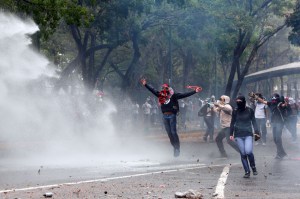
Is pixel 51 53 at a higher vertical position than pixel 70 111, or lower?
higher

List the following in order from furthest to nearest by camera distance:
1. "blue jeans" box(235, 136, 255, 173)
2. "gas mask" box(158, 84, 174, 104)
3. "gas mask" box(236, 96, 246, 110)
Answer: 1. "gas mask" box(158, 84, 174, 104)
2. "gas mask" box(236, 96, 246, 110)
3. "blue jeans" box(235, 136, 255, 173)

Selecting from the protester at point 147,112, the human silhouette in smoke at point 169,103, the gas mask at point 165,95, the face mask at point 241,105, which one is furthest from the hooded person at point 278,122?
the protester at point 147,112

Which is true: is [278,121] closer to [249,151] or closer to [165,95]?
[165,95]

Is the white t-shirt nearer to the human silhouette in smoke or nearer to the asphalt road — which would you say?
the asphalt road

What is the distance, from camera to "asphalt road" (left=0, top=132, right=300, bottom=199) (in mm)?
11281

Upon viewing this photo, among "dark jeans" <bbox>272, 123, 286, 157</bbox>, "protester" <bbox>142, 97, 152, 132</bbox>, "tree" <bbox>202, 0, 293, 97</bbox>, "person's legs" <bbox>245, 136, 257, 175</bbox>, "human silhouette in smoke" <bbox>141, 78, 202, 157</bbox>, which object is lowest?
"person's legs" <bbox>245, 136, 257, 175</bbox>

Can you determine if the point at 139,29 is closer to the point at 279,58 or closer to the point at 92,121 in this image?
the point at 92,121

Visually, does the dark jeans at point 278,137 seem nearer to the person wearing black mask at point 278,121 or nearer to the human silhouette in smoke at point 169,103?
the person wearing black mask at point 278,121

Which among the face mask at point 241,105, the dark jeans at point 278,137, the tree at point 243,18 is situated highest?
the tree at point 243,18

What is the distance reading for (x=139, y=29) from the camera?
3581 cm

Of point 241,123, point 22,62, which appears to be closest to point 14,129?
point 22,62

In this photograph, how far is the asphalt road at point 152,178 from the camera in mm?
11281

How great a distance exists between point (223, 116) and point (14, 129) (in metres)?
10.9

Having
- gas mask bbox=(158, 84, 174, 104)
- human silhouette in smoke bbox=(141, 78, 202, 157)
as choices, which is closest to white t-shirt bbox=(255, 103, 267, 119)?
human silhouette in smoke bbox=(141, 78, 202, 157)
